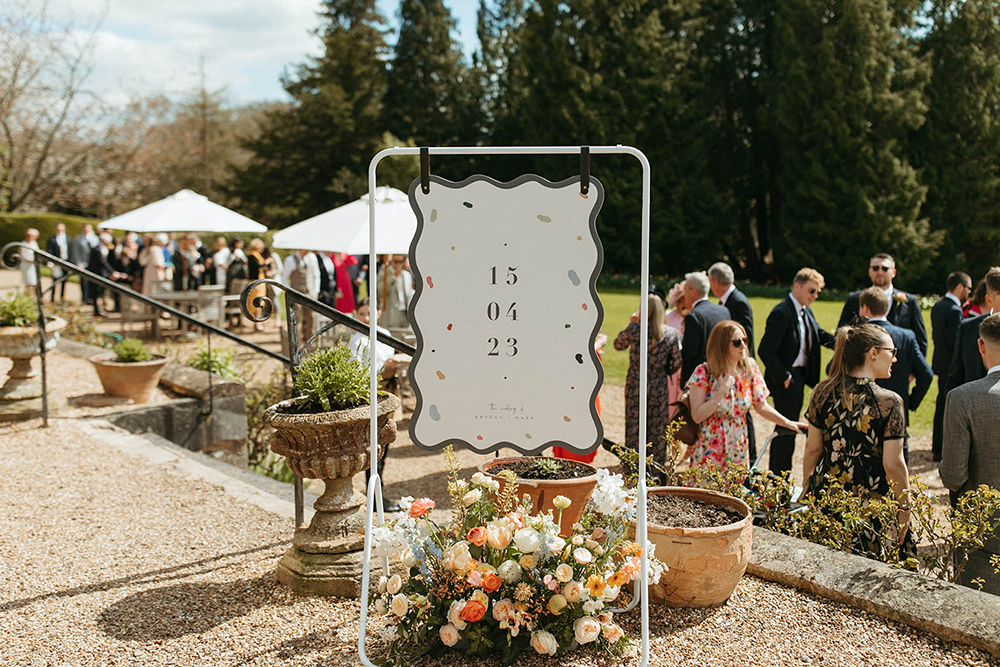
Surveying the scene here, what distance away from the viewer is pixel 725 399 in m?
4.80

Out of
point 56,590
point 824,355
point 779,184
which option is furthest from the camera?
point 779,184

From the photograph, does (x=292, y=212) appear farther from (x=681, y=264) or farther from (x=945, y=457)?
(x=945, y=457)

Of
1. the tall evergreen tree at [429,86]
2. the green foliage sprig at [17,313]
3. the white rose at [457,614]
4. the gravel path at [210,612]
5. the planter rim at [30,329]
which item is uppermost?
the tall evergreen tree at [429,86]

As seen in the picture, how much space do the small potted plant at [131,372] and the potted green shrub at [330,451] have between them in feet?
14.2

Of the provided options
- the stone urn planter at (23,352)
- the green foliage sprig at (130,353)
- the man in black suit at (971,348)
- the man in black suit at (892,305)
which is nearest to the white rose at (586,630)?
the man in black suit at (971,348)

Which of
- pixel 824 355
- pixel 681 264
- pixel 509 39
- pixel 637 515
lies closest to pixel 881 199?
pixel 681 264

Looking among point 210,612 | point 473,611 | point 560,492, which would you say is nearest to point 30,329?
point 210,612

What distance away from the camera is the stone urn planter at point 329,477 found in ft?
10.9

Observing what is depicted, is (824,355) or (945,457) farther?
(824,355)

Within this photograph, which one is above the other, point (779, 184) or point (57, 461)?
point (779, 184)

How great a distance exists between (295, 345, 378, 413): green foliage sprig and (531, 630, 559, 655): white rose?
1.32 metres

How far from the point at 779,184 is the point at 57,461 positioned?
26785mm

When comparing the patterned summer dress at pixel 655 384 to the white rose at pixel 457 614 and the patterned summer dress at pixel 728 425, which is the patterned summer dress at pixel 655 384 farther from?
the white rose at pixel 457 614

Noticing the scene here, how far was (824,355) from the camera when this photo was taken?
11836 mm
